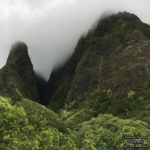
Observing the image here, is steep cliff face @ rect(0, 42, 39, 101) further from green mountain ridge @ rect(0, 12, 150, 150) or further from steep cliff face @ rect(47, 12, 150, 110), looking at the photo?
steep cliff face @ rect(47, 12, 150, 110)

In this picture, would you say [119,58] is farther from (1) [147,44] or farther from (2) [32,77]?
(2) [32,77]

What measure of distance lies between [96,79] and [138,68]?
23727 millimetres

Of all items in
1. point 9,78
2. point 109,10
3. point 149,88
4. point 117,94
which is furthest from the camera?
point 109,10

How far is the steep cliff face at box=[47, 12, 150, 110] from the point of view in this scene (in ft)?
170

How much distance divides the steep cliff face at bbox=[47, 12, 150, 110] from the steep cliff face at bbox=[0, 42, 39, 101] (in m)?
27.5

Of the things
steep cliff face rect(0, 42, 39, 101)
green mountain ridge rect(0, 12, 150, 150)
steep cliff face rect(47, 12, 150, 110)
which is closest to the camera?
green mountain ridge rect(0, 12, 150, 150)

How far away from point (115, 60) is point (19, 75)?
7612 cm

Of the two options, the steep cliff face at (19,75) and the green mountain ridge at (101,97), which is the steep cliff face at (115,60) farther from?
the steep cliff face at (19,75)

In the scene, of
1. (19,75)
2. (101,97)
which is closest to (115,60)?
(101,97)

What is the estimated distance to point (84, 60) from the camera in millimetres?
85562

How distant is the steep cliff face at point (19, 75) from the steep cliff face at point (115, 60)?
2747 cm

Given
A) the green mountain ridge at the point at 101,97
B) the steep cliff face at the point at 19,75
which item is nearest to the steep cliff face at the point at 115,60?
the green mountain ridge at the point at 101,97

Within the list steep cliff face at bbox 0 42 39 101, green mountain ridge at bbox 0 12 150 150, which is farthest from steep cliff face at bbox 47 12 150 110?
steep cliff face at bbox 0 42 39 101

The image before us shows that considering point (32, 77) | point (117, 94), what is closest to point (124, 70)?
point (117, 94)
